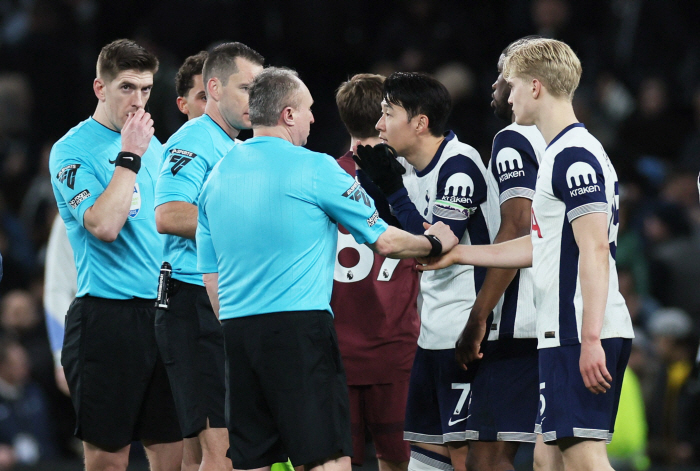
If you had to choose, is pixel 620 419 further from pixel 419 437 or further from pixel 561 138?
pixel 561 138

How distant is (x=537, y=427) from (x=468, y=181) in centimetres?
121

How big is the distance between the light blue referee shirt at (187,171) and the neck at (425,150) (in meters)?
0.93

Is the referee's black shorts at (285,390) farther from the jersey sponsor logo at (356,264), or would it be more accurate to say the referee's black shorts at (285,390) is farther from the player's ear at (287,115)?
the jersey sponsor logo at (356,264)

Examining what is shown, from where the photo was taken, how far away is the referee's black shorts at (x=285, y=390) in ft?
12.9

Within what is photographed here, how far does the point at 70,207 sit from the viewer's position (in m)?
4.88

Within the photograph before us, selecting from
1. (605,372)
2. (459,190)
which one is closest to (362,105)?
(459,190)

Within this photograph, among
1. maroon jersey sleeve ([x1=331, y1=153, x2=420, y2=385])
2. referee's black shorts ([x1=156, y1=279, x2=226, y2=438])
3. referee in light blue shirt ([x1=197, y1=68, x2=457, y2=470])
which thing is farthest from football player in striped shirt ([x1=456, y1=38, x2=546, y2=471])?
referee's black shorts ([x1=156, y1=279, x2=226, y2=438])

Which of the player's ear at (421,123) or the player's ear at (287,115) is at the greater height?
the player's ear at (421,123)

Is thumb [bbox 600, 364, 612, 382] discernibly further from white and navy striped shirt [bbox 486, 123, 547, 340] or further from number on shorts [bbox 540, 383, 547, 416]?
white and navy striped shirt [bbox 486, 123, 547, 340]

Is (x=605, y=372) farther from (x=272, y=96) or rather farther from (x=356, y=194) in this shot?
(x=272, y=96)

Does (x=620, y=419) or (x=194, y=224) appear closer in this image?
(x=194, y=224)

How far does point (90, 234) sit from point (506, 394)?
2234 millimetres

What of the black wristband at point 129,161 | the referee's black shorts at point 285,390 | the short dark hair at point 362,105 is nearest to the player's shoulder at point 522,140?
the short dark hair at point 362,105

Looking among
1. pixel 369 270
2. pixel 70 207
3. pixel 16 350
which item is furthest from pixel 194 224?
pixel 16 350
